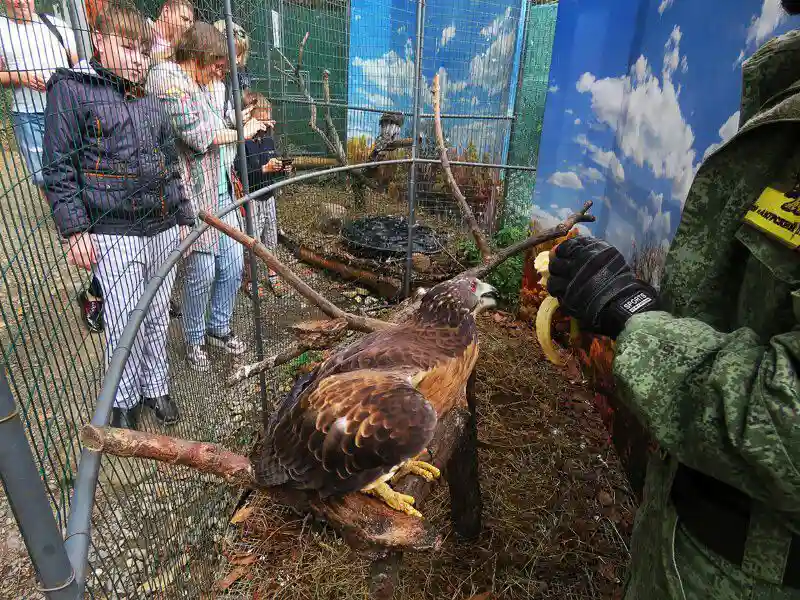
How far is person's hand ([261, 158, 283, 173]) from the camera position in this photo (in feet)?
13.4

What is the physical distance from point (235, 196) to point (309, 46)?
9.41ft

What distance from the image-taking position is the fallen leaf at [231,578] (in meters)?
2.78

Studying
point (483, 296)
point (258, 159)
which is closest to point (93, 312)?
point (483, 296)

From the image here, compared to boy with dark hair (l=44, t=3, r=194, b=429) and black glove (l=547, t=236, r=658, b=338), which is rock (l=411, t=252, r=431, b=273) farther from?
black glove (l=547, t=236, r=658, b=338)

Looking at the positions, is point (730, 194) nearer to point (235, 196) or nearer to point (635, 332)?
point (635, 332)

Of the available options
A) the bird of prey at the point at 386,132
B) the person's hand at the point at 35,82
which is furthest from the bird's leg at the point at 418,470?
the bird of prey at the point at 386,132

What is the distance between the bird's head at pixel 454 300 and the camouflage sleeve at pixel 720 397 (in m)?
1.34

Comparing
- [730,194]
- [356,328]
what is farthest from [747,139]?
[356,328]

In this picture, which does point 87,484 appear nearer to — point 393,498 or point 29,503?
point 29,503

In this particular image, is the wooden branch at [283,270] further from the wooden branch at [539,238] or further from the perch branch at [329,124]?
the perch branch at [329,124]

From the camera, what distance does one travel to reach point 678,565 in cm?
126

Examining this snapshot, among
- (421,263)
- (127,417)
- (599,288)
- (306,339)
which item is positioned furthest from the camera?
(421,263)

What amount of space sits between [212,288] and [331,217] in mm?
3428

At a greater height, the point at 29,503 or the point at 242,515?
the point at 29,503
